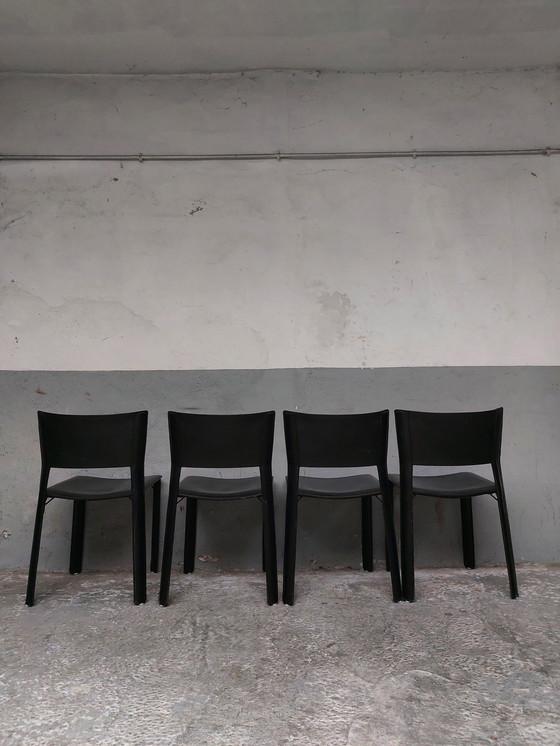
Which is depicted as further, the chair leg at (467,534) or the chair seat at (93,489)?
the chair leg at (467,534)

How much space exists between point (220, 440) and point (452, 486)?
1071 mm

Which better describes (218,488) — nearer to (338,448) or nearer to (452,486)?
(338,448)

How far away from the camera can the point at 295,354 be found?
2.99 meters

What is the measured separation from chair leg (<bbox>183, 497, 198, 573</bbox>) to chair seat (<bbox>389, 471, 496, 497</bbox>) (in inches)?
39.8

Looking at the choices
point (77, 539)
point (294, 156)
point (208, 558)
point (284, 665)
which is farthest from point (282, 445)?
point (294, 156)

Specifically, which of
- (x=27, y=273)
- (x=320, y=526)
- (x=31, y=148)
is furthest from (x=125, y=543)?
(x=31, y=148)

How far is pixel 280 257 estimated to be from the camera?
10.0 feet

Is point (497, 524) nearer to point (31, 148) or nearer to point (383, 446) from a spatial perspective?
point (383, 446)

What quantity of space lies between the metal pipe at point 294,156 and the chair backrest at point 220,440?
63.6 inches

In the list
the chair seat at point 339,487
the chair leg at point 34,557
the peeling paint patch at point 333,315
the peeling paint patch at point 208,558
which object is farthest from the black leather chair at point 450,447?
the chair leg at point 34,557

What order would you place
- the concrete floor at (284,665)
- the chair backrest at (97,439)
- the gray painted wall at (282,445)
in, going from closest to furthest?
the concrete floor at (284,665) < the chair backrest at (97,439) < the gray painted wall at (282,445)

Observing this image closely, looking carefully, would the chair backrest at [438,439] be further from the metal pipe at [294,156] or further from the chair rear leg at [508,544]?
the metal pipe at [294,156]

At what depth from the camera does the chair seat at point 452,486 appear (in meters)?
2.33

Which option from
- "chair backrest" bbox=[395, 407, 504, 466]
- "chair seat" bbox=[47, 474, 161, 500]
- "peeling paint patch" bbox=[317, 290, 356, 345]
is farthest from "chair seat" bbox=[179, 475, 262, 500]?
"peeling paint patch" bbox=[317, 290, 356, 345]
